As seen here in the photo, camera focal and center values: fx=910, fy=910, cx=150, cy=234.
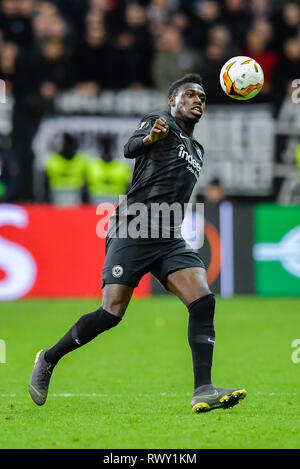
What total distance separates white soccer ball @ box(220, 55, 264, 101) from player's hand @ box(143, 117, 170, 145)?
30.9 inches

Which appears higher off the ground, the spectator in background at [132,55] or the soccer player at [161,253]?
the spectator in background at [132,55]

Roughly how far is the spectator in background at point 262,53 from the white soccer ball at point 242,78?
9.68 m

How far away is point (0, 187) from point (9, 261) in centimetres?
149

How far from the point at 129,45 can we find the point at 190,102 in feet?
33.3

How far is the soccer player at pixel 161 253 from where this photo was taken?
635 cm

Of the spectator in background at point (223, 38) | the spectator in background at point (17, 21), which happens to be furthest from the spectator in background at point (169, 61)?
the spectator in background at point (17, 21)

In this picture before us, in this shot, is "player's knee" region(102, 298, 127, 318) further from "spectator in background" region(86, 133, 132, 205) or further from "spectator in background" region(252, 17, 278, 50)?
"spectator in background" region(252, 17, 278, 50)

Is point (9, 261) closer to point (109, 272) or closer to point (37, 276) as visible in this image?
point (37, 276)

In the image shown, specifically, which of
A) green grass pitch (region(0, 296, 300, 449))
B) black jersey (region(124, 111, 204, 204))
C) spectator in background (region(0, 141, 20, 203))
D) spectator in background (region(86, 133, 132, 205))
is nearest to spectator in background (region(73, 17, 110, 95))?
spectator in background (region(86, 133, 132, 205))

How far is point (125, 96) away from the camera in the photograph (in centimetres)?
1551

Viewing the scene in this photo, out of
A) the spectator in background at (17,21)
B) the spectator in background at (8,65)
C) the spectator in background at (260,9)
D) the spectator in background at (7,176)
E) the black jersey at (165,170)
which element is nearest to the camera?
the black jersey at (165,170)

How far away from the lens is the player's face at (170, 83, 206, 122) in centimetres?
653

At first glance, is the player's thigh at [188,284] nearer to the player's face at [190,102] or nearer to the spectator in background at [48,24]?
the player's face at [190,102]

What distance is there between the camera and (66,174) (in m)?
14.9
